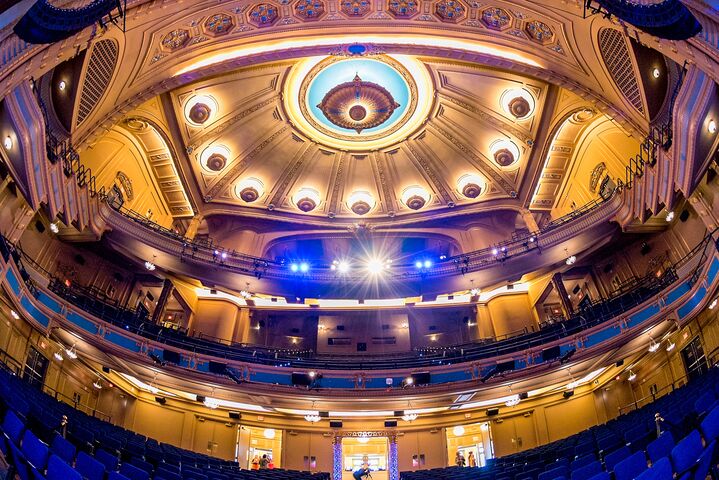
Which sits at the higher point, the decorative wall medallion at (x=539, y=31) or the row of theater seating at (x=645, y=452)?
the decorative wall medallion at (x=539, y=31)

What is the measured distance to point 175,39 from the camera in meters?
16.1

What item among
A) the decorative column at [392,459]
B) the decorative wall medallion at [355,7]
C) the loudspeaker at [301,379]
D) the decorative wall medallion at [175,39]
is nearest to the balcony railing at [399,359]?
the loudspeaker at [301,379]

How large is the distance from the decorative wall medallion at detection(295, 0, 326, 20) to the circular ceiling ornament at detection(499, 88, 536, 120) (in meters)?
8.14

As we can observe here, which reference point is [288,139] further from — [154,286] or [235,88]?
[154,286]

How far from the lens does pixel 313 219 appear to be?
26.3 m

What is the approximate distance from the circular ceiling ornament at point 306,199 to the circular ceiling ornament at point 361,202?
158 cm

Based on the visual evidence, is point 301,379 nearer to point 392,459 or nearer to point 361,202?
point 392,459

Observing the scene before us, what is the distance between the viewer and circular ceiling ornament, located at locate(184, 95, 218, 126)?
69.7ft

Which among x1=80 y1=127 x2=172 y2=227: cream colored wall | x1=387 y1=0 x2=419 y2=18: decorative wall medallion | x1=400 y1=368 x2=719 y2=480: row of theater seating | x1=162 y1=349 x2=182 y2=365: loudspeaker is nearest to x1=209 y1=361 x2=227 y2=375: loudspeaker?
x1=162 y1=349 x2=182 y2=365: loudspeaker

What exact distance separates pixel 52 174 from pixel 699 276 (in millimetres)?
16636

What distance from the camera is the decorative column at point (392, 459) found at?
18.8 meters

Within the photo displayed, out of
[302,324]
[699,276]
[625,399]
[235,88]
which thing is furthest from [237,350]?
[699,276]

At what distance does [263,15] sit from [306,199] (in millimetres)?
10587

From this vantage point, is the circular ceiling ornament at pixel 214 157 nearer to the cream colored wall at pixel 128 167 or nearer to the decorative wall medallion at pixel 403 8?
the cream colored wall at pixel 128 167
